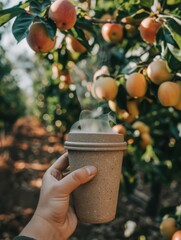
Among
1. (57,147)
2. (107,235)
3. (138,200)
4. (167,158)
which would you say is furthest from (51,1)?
(57,147)

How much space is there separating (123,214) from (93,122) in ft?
10.6

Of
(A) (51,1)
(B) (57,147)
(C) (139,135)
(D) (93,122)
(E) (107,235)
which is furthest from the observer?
(B) (57,147)

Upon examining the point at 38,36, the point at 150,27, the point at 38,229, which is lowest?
the point at 38,229

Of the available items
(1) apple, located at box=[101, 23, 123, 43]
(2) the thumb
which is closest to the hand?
(2) the thumb

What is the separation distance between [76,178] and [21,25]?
21.7 inches

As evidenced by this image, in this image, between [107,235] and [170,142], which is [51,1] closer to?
[170,142]

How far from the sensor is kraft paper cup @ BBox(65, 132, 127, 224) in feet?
3.25

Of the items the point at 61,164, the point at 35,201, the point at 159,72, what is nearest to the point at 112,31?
the point at 159,72

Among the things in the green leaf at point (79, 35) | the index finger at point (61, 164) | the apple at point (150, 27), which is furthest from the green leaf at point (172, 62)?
the index finger at point (61, 164)

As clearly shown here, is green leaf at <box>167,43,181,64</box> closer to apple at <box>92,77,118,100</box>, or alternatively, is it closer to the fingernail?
apple at <box>92,77,118,100</box>

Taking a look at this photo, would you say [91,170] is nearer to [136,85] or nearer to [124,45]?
[136,85]

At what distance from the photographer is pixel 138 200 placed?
4.51 m

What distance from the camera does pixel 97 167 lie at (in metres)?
1.00

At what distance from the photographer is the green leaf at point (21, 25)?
3.72 ft
